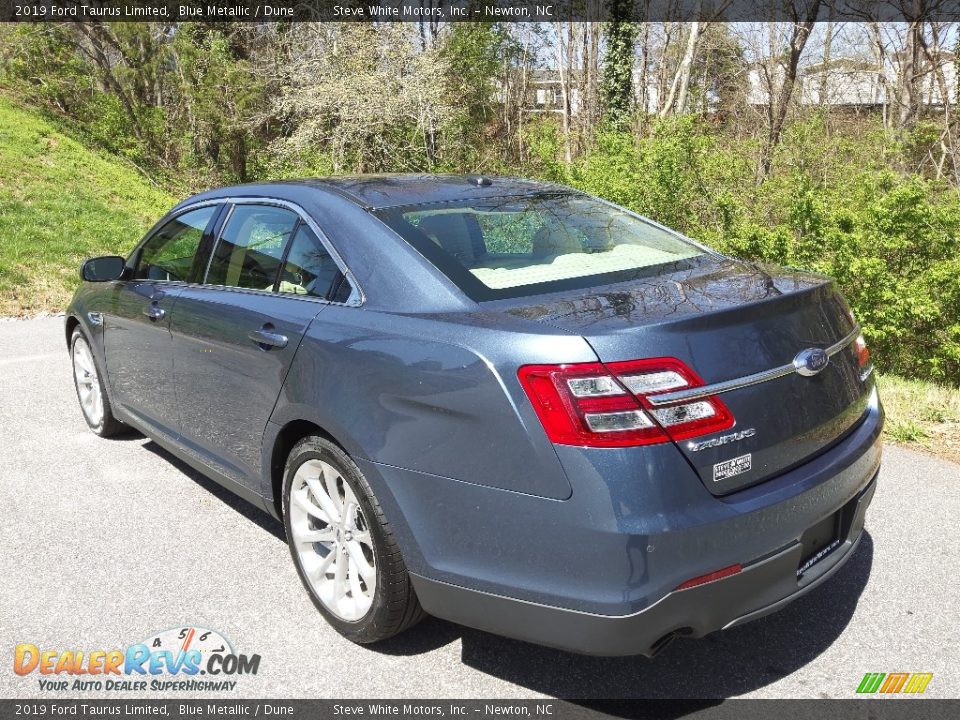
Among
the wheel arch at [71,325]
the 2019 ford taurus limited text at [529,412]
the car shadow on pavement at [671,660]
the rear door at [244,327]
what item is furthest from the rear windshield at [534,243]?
the wheel arch at [71,325]

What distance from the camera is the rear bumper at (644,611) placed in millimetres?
2270

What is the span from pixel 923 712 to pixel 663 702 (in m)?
0.78

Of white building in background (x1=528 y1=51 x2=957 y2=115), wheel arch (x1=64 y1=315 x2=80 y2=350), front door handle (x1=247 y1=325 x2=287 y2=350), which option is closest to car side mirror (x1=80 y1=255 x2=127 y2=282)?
wheel arch (x1=64 y1=315 x2=80 y2=350)

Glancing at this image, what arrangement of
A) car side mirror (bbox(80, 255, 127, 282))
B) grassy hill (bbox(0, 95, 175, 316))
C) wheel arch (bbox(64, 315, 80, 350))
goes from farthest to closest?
grassy hill (bbox(0, 95, 175, 316)) → wheel arch (bbox(64, 315, 80, 350)) → car side mirror (bbox(80, 255, 127, 282))

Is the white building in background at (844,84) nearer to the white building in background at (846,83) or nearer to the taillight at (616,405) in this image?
the white building in background at (846,83)

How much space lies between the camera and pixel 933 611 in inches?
123

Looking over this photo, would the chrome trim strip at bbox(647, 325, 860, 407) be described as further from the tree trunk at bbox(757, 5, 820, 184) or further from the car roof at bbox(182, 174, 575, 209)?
the tree trunk at bbox(757, 5, 820, 184)

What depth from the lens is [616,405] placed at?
2238 millimetres

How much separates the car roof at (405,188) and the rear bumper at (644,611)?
5.04 ft

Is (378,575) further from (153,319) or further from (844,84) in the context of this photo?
(844,84)

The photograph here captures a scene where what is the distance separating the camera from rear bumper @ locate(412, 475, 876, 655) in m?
2.27

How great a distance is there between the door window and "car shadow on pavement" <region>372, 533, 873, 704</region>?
1.30 m

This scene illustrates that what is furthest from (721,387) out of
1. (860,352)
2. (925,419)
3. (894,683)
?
(925,419)

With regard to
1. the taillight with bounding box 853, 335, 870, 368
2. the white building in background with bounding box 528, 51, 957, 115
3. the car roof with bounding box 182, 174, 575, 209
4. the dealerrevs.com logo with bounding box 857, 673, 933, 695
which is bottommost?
the dealerrevs.com logo with bounding box 857, 673, 933, 695
